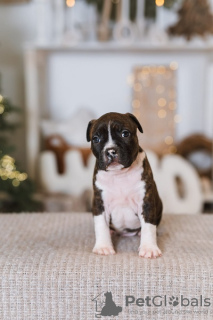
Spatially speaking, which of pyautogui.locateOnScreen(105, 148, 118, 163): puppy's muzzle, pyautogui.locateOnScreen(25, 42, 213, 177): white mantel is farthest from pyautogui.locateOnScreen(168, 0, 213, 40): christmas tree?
pyautogui.locateOnScreen(105, 148, 118, 163): puppy's muzzle

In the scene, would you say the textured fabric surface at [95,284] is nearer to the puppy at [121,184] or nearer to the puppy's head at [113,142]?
the puppy at [121,184]

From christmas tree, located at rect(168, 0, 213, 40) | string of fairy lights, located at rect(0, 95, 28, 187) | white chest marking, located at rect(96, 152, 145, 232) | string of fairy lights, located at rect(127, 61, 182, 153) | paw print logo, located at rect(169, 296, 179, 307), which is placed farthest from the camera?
string of fairy lights, located at rect(127, 61, 182, 153)

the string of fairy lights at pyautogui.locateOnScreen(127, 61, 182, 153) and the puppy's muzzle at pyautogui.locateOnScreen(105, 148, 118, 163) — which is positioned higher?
the puppy's muzzle at pyautogui.locateOnScreen(105, 148, 118, 163)

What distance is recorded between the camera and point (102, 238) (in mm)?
936

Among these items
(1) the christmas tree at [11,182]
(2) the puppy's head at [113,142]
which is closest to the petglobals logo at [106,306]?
(2) the puppy's head at [113,142]

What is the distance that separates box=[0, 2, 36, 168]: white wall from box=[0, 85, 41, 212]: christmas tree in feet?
1.47

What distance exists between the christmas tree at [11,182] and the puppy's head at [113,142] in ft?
3.92

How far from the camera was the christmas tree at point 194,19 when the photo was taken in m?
2.35

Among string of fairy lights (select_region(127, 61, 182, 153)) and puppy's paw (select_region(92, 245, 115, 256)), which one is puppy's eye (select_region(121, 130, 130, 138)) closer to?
puppy's paw (select_region(92, 245, 115, 256))

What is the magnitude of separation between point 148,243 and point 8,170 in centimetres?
126

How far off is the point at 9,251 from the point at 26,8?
6.53 ft

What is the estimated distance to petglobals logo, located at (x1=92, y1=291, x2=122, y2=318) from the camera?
83 centimetres

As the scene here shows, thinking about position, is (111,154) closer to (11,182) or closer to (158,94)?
(11,182)

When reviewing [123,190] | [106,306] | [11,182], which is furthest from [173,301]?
[11,182]
